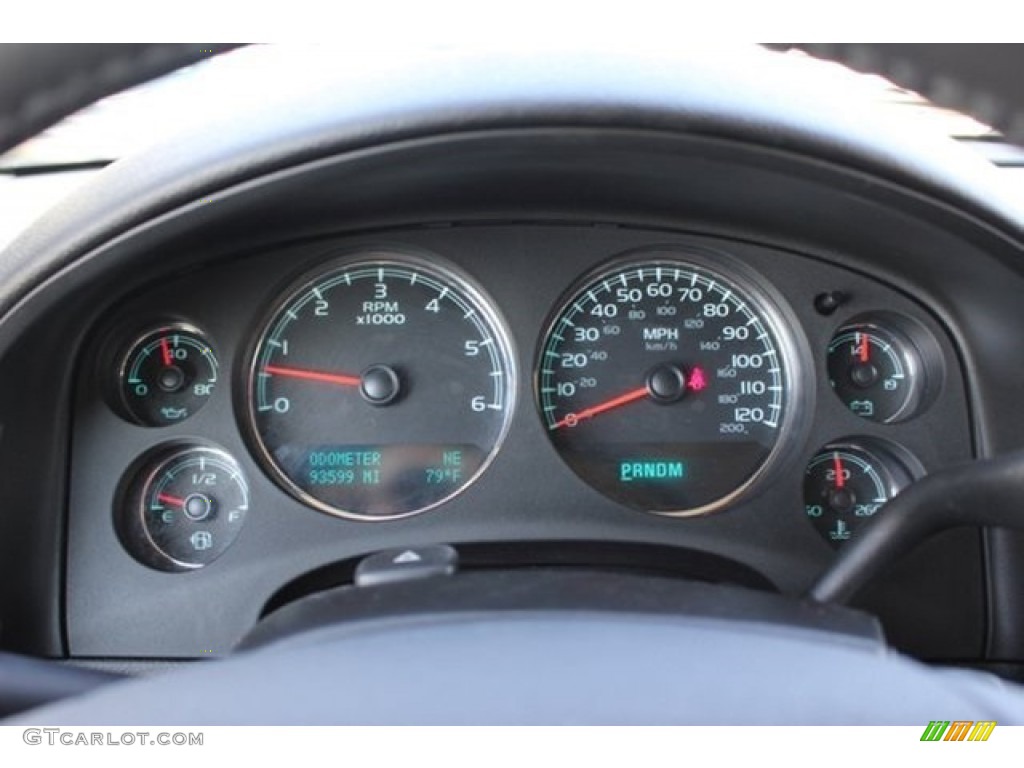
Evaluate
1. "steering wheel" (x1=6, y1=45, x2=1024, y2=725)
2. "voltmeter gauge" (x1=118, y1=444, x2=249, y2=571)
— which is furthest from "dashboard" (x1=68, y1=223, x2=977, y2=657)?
"steering wheel" (x1=6, y1=45, x2=1024, y2=725)

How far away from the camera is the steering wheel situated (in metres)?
1.48

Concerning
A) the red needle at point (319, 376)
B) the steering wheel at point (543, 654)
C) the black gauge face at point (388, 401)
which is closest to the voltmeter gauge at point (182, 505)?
the black gauge face at point (388, 401)

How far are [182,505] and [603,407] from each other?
974 mm

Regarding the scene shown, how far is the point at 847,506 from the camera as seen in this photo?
→ 269 cm

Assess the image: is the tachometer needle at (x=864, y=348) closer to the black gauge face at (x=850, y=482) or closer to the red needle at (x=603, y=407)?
the black gauge face at (x=850, y=482)

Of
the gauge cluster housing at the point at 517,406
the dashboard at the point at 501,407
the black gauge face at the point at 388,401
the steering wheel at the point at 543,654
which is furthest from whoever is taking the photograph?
the black gauge face at the point at 388,401

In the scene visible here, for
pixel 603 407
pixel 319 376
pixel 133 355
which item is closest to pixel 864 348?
pixel 603 407

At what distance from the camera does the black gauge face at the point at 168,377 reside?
2.69m

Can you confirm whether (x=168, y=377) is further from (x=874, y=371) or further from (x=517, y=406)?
(x=874, y=371)

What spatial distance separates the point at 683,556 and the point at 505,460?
17.4 inches

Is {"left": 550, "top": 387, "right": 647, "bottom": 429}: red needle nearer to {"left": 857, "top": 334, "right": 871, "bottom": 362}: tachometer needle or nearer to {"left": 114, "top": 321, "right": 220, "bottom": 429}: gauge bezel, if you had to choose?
{"left": 857, "top": 334, "right": 871, "bottom": 362}: tachometer needle

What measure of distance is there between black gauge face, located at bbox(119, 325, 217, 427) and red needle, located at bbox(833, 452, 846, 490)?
4.65 ft

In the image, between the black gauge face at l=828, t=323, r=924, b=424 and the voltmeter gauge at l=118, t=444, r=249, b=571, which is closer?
the voltmeter gauge at l=118, t=444, r=249, b=571

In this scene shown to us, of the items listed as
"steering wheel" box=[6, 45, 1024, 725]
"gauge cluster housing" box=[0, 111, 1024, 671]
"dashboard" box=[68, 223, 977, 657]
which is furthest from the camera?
"dashboard" box=[68, 223, 977, 657]
